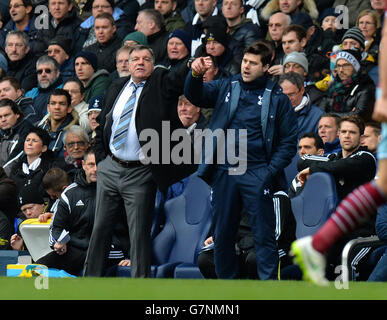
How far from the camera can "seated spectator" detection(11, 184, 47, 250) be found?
12.0 m

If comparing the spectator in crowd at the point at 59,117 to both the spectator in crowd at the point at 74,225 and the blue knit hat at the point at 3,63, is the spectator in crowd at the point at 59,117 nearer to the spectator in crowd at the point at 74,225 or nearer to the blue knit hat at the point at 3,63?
the spectator in crowd at the point at 74,225

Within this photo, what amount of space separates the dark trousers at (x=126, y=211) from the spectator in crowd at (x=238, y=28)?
12.8ft

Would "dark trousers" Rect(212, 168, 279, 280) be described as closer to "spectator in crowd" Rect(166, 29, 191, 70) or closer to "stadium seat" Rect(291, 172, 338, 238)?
"stadium seat" Rect(291, 172, 338, 238)

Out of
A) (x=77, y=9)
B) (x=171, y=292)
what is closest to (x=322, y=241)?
(x=171, y=292)

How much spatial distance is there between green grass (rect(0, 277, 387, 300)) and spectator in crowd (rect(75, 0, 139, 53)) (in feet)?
28.3

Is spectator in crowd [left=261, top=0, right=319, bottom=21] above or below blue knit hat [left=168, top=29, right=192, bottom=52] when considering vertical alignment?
above

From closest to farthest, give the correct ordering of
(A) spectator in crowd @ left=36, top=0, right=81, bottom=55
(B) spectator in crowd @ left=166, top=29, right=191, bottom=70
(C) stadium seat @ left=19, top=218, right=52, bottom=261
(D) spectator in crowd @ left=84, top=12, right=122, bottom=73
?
(C) stadium seat @ left=19, top=218, right=52, bottom=261, (B) spectator in crowd @ left=166, top=29, right=191, bottom=70, (D) spectator in crowd @ left=84, top=12, right=122, bottom=73, (A) spectator in crowd @ left=36, top=0, right=81, bottom=55

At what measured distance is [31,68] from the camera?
619 inches

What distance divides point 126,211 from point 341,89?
3527 millimetres

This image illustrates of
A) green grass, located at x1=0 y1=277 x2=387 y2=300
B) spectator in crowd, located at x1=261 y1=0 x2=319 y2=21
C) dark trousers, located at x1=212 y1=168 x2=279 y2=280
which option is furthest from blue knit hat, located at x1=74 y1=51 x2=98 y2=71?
green grass, located at x1=0 y1=277 x2=387 y2=300

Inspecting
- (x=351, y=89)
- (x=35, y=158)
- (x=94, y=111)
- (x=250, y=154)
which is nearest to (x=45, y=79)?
(x=35, y=158)

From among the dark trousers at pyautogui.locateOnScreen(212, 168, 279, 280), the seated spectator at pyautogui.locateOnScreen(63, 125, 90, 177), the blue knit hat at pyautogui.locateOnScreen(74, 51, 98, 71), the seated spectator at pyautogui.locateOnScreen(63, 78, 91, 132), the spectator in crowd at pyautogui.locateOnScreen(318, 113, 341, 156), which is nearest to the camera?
the dark trousers at pyautogui.locateOnScreen(212, 168, 279, 280)

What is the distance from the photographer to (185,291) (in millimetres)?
6160

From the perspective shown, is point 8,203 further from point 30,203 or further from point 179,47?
point 179,47
